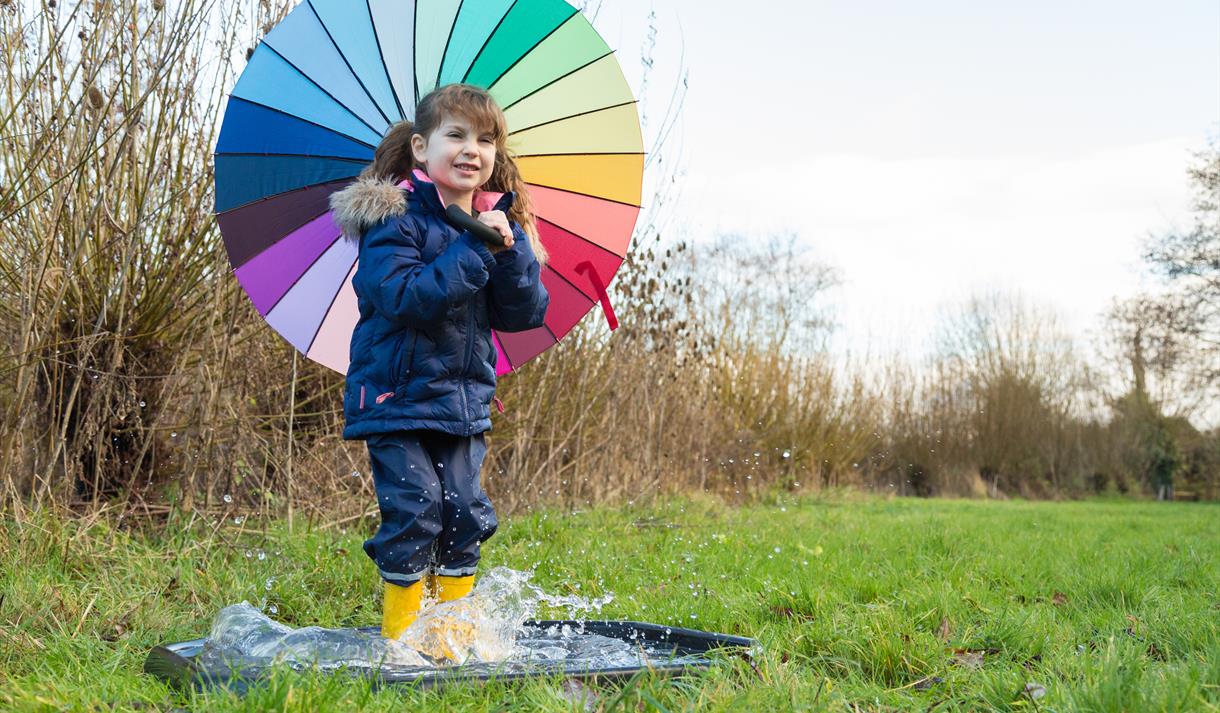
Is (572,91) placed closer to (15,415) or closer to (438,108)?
(438,108)

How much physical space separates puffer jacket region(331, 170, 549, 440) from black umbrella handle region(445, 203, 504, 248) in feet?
0.08

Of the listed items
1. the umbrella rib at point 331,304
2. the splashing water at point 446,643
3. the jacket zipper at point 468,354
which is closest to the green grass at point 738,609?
the splashing water at point 446,643

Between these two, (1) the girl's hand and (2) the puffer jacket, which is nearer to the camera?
(2) the puffer jacket

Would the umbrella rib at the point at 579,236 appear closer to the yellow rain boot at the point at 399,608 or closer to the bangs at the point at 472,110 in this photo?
the bangs at the point at 472,110

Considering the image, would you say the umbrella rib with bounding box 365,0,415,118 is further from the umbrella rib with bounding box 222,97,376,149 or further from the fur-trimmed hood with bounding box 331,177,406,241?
the fur-trimmed hood with bounding box 331,177,406,241

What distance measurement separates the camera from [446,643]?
2.71 meters

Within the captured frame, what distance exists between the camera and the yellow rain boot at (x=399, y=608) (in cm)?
277

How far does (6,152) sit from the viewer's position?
3939 millimetres

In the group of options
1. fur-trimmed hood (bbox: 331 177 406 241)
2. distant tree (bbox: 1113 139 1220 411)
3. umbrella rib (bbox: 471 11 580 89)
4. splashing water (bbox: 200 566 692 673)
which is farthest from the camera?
distant tree (bbox: 1113 139 1220 411)

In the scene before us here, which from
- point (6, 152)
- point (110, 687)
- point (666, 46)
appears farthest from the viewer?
point (666, 46)

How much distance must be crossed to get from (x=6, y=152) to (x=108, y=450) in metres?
1.39

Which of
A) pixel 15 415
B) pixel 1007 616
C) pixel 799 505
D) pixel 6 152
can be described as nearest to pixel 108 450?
pixel 15 415

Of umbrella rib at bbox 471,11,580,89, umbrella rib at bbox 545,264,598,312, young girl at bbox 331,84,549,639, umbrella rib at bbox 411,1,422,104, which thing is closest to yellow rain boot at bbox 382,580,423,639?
young girl at bbox 331,84,549,639

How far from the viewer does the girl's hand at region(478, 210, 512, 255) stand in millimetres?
2730
